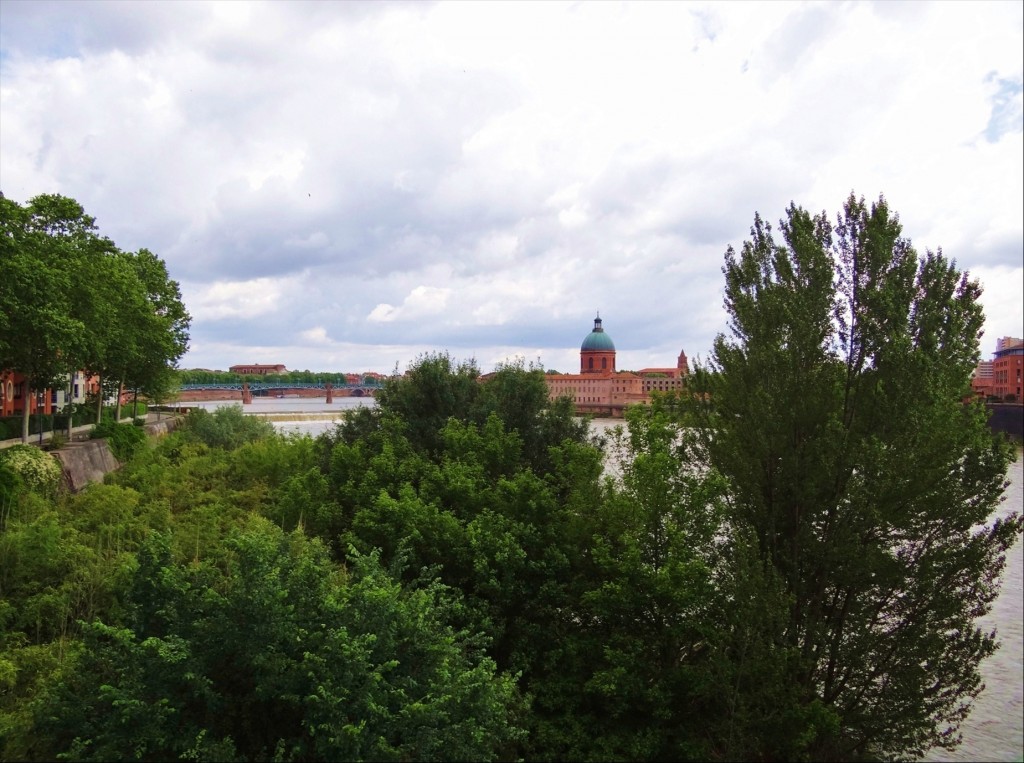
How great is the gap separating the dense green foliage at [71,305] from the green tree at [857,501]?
20.5 metres

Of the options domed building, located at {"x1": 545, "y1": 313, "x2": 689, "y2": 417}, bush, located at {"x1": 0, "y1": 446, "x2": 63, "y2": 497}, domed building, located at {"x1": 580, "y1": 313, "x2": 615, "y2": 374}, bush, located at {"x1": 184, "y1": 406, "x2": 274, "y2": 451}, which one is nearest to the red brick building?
domed building, located at {"x1": 545, "y1": 313, "x2": 689, "y2": 417}

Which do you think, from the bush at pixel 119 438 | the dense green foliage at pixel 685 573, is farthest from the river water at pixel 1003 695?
the bush at pixel 119 438

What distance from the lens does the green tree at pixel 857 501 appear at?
13422mm

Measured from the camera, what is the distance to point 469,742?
9500 mm

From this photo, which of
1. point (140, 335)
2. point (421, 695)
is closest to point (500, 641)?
point (421, 695)

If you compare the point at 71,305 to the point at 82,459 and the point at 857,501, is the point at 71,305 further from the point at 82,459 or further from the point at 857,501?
the point at 857,501

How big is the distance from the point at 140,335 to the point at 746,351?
100 ft

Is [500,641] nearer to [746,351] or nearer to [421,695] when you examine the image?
[421,695]

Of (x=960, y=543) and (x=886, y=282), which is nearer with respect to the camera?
(x=960, y=543)

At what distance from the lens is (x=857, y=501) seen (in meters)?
14.0

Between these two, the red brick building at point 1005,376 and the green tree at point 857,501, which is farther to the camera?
the red brick building at point 1005,376

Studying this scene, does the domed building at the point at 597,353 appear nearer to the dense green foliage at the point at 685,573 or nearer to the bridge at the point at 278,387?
the bridge at the point at 278,387

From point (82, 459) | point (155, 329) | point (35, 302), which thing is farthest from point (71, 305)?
point (155, 329)

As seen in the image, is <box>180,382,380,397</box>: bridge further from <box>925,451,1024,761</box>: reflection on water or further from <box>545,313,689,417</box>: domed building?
<box>925,451,1024,761</box>: reflection on water
